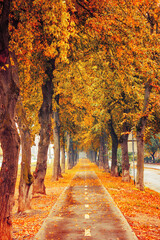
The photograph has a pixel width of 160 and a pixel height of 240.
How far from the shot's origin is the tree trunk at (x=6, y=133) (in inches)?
264

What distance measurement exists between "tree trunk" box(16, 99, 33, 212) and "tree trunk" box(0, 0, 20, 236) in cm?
328

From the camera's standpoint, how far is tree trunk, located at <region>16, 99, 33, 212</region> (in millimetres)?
10750

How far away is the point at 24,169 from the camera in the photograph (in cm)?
1079

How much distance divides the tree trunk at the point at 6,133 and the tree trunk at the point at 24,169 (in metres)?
3.28

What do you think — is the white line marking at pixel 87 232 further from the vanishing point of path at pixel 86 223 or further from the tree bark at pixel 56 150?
the tree bark at pixel 56 150

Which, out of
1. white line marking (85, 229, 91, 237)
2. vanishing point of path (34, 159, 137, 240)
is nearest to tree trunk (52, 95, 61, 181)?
→ vanishing point of path (34, 159, 137, 240)

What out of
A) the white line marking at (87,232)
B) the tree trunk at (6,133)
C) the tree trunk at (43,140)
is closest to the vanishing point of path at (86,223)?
the white line marking at (87,232)

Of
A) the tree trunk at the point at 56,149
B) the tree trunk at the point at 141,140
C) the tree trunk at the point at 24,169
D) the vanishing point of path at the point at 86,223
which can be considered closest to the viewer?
the vanishing point of path at the point at 86,223

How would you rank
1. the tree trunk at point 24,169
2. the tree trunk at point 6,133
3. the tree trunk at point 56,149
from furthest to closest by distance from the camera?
1. the tree trunk at point 56,149
2. the tree trunk at point 24,169
3. the tree trunk at point 6,133

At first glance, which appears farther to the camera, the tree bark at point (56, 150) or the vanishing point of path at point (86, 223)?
the tree bark at point (56, 150)

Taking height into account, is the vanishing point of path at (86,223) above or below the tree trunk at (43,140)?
below

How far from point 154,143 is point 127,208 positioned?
6258 cm

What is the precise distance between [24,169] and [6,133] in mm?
4095

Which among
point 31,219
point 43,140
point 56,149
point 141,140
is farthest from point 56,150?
point 31,219
